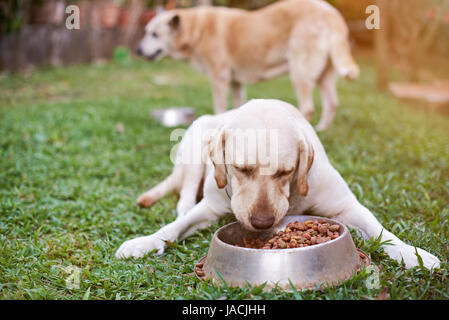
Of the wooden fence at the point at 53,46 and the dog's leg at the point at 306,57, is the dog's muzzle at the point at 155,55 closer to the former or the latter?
the dog's leg at the point at 306,57

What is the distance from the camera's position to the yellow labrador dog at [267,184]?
85.8 inches

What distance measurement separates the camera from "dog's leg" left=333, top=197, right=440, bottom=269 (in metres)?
2.24

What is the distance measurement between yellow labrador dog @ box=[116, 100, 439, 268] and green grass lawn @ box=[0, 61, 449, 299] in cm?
10

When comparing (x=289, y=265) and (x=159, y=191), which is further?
(x=159, y=191)

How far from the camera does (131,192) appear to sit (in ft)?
12.5

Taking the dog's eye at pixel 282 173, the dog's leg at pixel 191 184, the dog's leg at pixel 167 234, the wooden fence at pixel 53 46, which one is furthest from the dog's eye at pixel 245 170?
the wooden fence at pixel 53 46

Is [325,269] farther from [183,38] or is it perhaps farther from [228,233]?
[183,38]

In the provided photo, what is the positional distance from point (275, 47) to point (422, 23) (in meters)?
4.83

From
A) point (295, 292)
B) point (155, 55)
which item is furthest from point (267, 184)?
point (155, 55)

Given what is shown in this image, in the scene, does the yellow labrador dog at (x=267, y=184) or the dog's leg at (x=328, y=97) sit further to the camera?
the dog's leg at (x=328, y=97)

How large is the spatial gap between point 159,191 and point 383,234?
65.7 inches

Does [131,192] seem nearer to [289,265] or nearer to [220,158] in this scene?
[220,158]

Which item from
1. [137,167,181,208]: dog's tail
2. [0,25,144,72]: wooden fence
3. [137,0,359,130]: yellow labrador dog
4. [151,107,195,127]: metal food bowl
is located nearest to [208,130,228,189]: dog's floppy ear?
[137,167,181,208]: dog's tail
